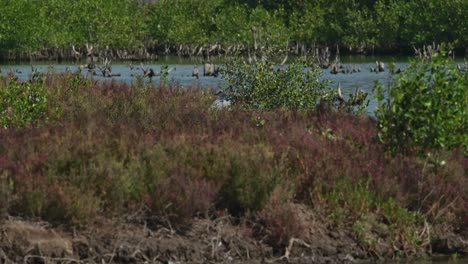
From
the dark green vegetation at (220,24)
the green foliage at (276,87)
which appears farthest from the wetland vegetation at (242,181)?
the dark green vegetation at (220,24)

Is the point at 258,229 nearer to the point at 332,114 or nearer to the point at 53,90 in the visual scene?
the point at 332,114

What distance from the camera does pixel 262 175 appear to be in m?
17.5

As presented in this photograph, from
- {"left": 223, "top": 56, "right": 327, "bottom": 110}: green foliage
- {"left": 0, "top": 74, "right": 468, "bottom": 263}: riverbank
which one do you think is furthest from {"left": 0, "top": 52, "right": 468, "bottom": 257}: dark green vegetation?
Result: {"left": 223, "top": 56, "right": 327, "bottom": 110}: green foliage

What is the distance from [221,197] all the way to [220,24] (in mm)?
126301

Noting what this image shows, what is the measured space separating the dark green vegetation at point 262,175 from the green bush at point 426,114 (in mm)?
27

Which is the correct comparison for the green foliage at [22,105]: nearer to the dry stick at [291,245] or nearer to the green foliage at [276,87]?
the green foliage at [276,87]

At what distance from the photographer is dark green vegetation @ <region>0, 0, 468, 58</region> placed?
4719 inches

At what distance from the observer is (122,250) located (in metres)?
16.3

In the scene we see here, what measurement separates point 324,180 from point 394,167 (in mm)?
1480

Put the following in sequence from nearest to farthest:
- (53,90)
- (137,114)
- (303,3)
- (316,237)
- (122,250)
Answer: (122,250)
(316,237)
(137,114)
(53,90)
(303,3)

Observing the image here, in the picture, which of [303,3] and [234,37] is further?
[303,3]

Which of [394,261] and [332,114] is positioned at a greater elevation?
[332,114]

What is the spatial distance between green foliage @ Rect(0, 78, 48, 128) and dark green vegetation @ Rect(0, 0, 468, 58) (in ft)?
296

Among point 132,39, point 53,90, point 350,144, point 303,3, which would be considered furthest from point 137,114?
point 303,3
